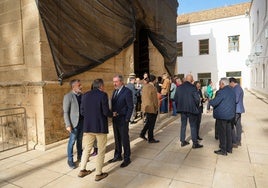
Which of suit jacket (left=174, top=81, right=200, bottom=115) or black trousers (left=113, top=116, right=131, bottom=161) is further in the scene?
suit jacket (left=174, top=81, right=200, bottom=115)

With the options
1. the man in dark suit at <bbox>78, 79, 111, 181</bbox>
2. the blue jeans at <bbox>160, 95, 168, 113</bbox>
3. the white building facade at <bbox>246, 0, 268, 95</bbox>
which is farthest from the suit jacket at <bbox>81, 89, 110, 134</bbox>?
the white building facade at <bbox>246, 0, 268, 95</bbox>

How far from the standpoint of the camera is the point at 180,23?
2473 cm

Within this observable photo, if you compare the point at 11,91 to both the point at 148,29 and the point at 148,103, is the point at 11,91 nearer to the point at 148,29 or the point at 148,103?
the point at 148,103

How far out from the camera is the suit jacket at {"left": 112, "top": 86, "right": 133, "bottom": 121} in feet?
12.9

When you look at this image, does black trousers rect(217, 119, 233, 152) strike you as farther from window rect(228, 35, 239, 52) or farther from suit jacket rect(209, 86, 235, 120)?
window rect(228, 35, 239, 52)

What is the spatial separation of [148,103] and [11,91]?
145 inches

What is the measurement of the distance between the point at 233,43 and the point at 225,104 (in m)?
20.1

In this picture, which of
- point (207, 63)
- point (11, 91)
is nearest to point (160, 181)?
point (11, 91)

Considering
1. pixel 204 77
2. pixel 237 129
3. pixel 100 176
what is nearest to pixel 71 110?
pixel 100 176

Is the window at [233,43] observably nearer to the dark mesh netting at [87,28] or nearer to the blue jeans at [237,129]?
the dark mesh netting at [87,28]

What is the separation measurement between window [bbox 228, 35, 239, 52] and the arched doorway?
14.8m

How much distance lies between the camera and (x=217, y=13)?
23203 millimetres

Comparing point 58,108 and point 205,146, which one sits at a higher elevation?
point 58,108

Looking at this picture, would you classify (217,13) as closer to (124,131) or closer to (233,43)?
(233,43)
